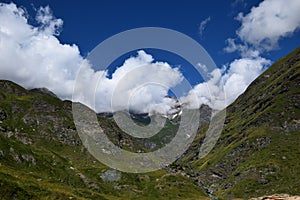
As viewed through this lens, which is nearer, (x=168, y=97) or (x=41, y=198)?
(x=168, y=97)

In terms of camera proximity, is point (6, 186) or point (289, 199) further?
point (6, 186)

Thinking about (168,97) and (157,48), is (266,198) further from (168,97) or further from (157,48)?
(157,48)

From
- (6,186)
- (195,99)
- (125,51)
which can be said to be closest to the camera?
(125,51)

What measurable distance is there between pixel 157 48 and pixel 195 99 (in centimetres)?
1177

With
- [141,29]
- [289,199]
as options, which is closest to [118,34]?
[141,29]

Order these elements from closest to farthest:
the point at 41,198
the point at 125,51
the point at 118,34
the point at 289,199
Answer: the point at 118,34 < the point at 125,51 < the point at 289,199 < the point at 41,198

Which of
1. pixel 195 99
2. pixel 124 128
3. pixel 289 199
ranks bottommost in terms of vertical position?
pixel 289 199

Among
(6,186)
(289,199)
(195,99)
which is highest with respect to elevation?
(6,186)

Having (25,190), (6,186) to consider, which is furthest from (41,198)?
(6,186)

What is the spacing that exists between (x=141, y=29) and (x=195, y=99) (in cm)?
1451

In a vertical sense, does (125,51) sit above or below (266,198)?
above

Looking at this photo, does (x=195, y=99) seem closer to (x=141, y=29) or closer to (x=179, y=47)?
(x=179, y=47)

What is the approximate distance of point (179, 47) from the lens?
32.4 m

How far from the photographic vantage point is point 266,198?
42844mm
